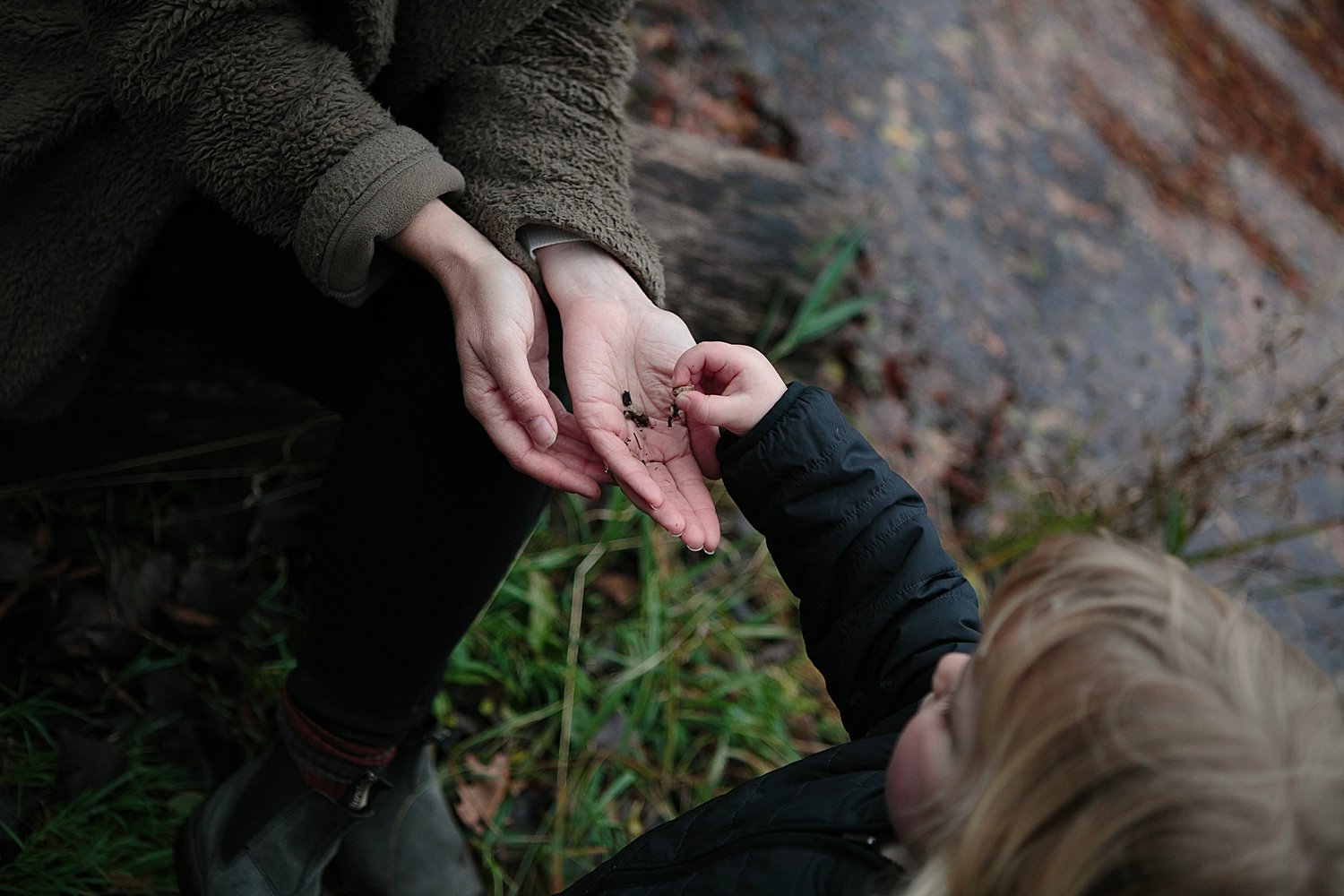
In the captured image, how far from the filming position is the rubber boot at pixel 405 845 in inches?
68.1

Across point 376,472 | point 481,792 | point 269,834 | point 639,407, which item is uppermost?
point 639,407

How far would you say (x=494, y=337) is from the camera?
1.29m

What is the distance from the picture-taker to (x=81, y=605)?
1.83 metres

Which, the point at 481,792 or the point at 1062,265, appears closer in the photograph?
the point at 481,792

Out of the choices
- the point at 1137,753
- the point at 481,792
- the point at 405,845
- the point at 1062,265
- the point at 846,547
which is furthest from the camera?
the point at 1062,265

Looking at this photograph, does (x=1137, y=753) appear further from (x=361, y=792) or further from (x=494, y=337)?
(x=361, y=792)

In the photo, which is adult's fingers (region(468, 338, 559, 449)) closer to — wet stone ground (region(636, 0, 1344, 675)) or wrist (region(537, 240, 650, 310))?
wrist (region(537, 240, 650, 310))

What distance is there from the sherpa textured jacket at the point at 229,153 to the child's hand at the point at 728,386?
17 centimetres

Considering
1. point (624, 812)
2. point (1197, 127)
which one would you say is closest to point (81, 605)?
point (624, 812)

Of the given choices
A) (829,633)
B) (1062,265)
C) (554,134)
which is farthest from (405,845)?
(1062,265)

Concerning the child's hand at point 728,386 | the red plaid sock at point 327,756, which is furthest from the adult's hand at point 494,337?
the red plaid sock at point 327,756

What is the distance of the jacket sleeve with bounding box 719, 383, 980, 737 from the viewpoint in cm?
135

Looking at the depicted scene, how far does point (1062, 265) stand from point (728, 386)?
2.68m

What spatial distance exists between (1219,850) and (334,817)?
1.22 meters
